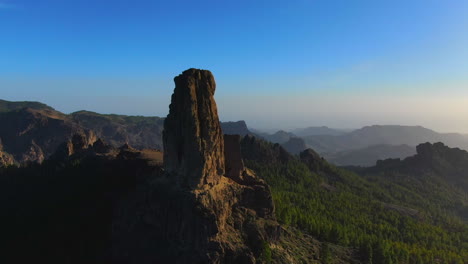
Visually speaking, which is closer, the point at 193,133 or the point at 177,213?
the point at 177,213

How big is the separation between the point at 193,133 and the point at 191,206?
14357 millimetres

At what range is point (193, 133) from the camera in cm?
6025

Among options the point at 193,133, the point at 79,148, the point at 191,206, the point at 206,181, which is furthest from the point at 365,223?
the point at 79,148

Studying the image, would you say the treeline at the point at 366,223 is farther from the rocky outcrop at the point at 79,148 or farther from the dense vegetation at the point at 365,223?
the rocky outcrop at the point at 79,148

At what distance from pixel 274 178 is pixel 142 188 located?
125635mm

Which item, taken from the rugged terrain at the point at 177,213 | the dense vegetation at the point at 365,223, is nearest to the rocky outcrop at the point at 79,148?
the rugged terrain at the point at 177,213

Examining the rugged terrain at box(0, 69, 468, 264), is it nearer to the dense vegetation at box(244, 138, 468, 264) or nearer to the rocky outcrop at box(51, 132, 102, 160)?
the dense vegetation at box(244, 138, 468, 264)

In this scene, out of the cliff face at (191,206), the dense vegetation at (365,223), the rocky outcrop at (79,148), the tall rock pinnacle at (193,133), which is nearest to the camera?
the cliff face at (191,206)

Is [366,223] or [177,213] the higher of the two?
[177,213]

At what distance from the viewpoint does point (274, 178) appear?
604 feet

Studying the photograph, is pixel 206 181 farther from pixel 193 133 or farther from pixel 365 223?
pixel 365 223

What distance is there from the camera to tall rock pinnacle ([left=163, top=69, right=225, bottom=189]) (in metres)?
60.2

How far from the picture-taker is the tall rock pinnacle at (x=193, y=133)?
198 feet

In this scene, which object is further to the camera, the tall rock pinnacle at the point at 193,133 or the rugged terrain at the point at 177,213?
the tall rock pinnacle at the point at 193,133
